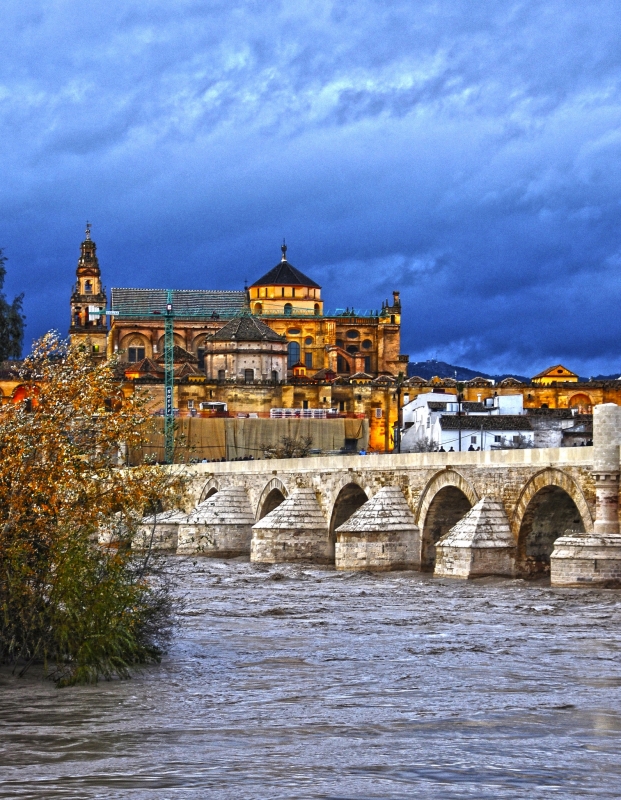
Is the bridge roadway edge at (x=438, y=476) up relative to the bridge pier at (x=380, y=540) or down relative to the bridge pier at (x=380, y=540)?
up

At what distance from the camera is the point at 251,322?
10194cm

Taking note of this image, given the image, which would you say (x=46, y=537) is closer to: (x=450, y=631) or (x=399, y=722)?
(x=399, y=722)

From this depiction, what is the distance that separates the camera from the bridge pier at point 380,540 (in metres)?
33.6

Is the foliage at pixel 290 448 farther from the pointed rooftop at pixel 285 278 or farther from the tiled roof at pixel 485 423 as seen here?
the pointed rooftop at pixel 285 278

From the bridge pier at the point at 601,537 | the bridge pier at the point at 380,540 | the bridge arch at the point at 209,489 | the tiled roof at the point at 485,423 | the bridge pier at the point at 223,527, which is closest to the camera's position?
the bridge pier at the point at 601,537

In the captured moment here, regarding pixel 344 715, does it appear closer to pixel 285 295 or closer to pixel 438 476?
pixel 438 476

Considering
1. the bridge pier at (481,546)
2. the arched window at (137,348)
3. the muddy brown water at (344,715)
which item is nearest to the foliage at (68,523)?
the muddy brown water at (344,715)

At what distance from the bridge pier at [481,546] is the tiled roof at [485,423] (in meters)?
30.7

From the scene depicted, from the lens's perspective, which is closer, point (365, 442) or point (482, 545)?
point (482, 545)

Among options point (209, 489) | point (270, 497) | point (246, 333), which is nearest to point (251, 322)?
point (246, 333)

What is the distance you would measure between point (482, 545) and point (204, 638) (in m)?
10.2

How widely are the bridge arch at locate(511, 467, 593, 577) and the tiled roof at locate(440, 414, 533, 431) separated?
3059cm

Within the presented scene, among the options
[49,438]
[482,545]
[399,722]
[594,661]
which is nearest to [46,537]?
[49,438]

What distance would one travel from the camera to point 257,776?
1201cm
